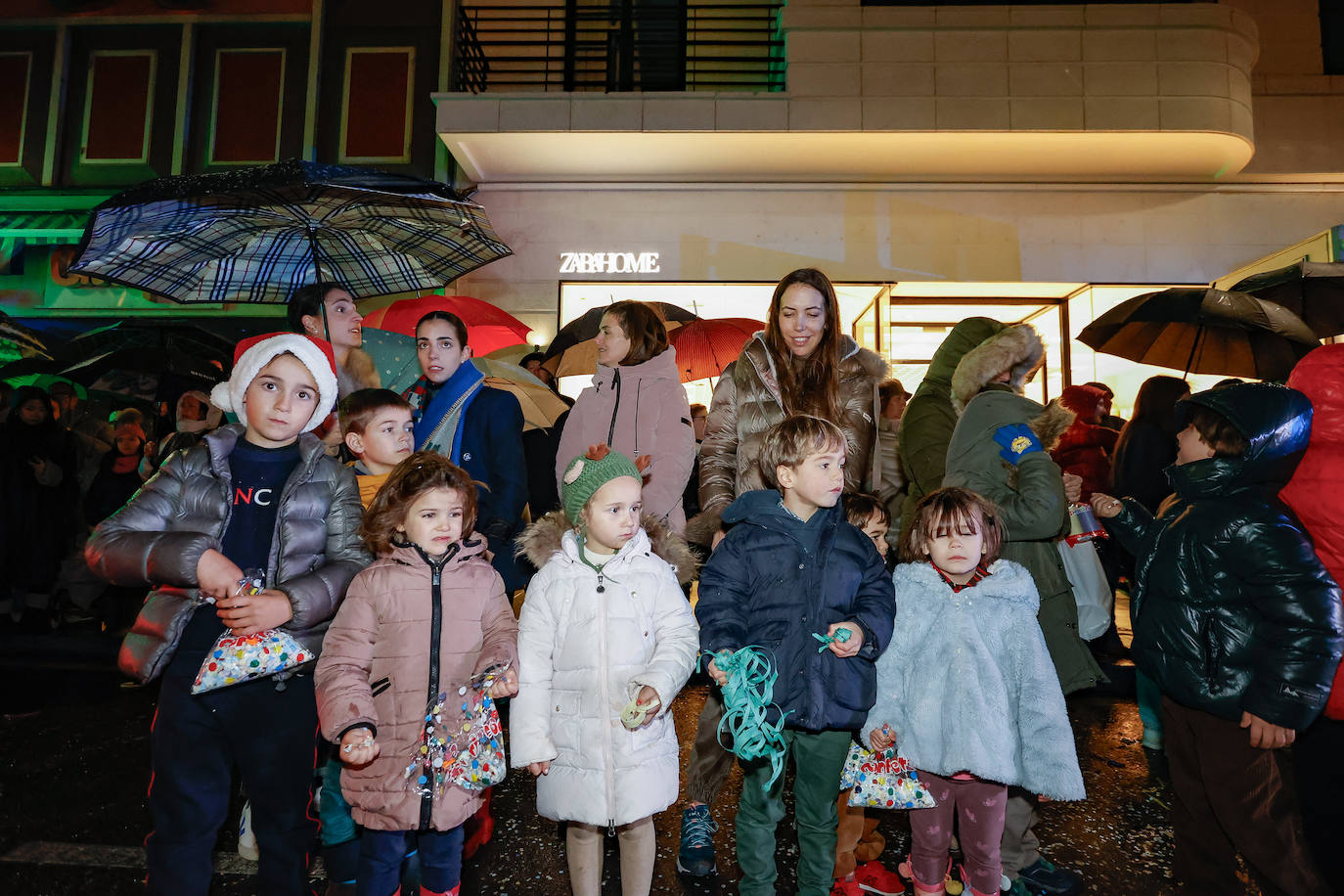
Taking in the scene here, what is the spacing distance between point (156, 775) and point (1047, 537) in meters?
3.55

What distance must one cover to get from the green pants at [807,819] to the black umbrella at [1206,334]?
13.7ft

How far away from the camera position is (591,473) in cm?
281

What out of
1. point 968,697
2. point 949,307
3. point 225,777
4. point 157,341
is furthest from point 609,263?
point 225,777

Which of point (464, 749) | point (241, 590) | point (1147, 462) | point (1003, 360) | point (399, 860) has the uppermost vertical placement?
point (1003, 360)

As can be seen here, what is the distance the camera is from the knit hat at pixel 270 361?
9.23 ft

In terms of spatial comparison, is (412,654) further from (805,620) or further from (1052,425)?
(1052,425)

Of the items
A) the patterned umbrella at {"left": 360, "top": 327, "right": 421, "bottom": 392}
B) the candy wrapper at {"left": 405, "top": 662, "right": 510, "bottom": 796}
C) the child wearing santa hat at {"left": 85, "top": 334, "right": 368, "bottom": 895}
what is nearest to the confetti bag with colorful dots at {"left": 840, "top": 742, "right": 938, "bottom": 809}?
the candy wrapper at {"left": 405, "top": 662, "right": 510, "bottom": 796}

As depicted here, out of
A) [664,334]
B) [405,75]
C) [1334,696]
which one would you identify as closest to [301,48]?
[405,75]

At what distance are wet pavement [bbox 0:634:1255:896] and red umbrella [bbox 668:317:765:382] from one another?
11.3 ft

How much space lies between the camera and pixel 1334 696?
273cm

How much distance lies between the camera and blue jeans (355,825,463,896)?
266 cm

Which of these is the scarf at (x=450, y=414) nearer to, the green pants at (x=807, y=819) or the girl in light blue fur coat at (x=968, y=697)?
the green pants at (x=807, y=819)

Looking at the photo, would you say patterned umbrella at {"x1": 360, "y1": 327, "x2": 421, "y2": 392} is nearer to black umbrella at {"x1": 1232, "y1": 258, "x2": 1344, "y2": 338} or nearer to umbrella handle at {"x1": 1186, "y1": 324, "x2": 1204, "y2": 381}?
umbrella handle at {"x1": 1186, "y1": 324, "x2": 1204, "y2": 381}

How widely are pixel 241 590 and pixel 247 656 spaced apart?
0.69 feet
